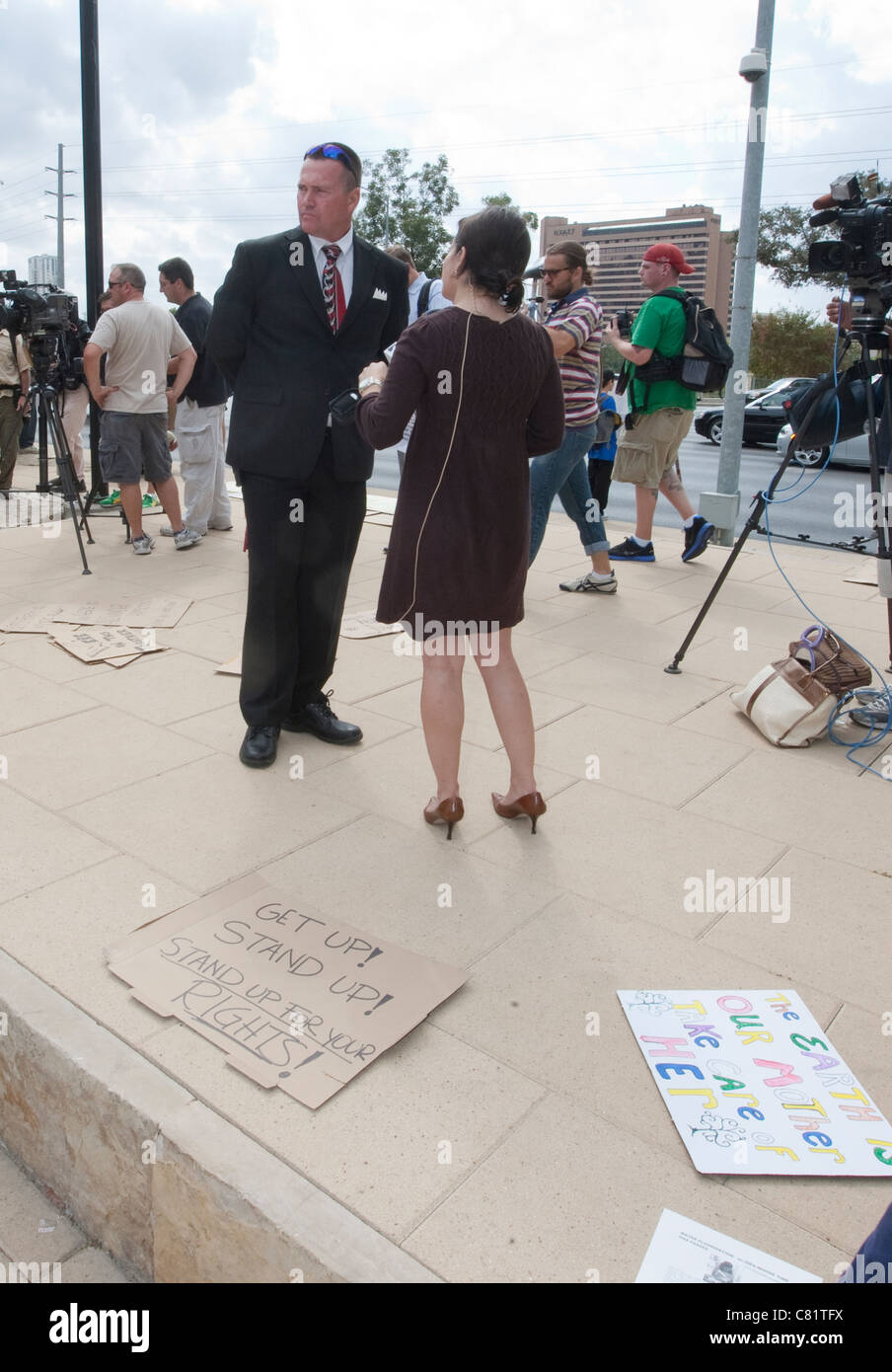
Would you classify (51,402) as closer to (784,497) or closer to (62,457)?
(62,457)

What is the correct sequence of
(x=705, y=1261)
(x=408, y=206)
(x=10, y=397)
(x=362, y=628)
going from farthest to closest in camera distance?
(x=408, y=206) → (x=10, y=397) → (x=362, y=628) → (x=705, y=1261)

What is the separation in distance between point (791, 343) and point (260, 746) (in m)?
39.0

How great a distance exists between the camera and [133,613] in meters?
5.61

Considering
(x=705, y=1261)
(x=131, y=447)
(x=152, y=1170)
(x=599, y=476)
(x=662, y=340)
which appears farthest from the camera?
(x=599, y=476)

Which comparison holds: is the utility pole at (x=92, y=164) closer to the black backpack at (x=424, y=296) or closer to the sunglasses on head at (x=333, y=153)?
the black backpack at (x=424, y=296)

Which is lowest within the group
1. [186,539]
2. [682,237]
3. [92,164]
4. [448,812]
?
[448,812]

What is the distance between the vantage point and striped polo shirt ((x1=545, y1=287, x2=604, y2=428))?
5.38 metres

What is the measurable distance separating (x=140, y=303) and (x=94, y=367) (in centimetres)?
55

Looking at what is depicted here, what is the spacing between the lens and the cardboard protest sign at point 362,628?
5457mm

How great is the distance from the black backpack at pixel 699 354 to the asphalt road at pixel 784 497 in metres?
1.66

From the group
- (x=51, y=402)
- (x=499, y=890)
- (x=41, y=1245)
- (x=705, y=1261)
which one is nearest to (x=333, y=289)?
(x=499, y=890)

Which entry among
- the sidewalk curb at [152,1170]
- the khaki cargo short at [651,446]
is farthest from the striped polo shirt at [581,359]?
the sidewalk curb at [152,1170]

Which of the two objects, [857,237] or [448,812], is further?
[857,237]

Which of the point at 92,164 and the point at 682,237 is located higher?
the point at 682,237
